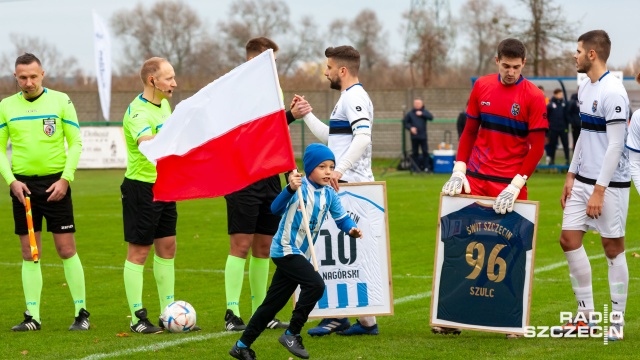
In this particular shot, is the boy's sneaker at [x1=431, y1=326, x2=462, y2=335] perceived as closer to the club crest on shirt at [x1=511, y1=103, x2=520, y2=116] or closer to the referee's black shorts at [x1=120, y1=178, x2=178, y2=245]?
the club crest on shirt at [x1=511, y1=103, x2=520, y2=116]

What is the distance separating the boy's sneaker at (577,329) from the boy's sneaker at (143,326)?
3280mm

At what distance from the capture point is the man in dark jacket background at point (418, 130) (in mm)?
30812

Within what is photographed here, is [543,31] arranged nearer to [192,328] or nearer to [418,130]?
[418,130]

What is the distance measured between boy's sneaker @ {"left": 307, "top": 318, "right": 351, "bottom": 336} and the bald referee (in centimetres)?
200

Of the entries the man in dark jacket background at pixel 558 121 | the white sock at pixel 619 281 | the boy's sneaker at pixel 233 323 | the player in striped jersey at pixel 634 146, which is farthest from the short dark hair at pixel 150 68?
the man in dark jacket background at pixel 558 121

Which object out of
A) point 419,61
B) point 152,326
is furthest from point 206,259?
point 419,61

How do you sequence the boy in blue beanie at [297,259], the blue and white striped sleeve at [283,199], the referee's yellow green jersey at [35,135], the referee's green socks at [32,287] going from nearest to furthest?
the blue and white striped sleeve at [283,199] < the boy in blue beanie at [297,259] < the referee's yellow green jersey at [35,135] < the referee's green socks at [32,287]

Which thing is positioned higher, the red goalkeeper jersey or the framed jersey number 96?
the red goalkeeper jersey

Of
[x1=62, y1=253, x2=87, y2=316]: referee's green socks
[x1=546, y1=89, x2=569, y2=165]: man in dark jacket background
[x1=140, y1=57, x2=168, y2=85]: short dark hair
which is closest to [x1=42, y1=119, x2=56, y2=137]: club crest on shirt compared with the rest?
[x1=140, y1=57, x2=168, y2=85]: short dark hair

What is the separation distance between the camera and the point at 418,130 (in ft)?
101

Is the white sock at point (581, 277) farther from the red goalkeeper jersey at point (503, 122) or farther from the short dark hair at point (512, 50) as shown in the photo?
the short dark hair at point (512, 50)

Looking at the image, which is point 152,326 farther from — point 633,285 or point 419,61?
point 419,61

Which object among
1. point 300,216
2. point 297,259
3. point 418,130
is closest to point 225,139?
point 300,216

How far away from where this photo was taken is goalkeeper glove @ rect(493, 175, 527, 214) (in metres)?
8.04
